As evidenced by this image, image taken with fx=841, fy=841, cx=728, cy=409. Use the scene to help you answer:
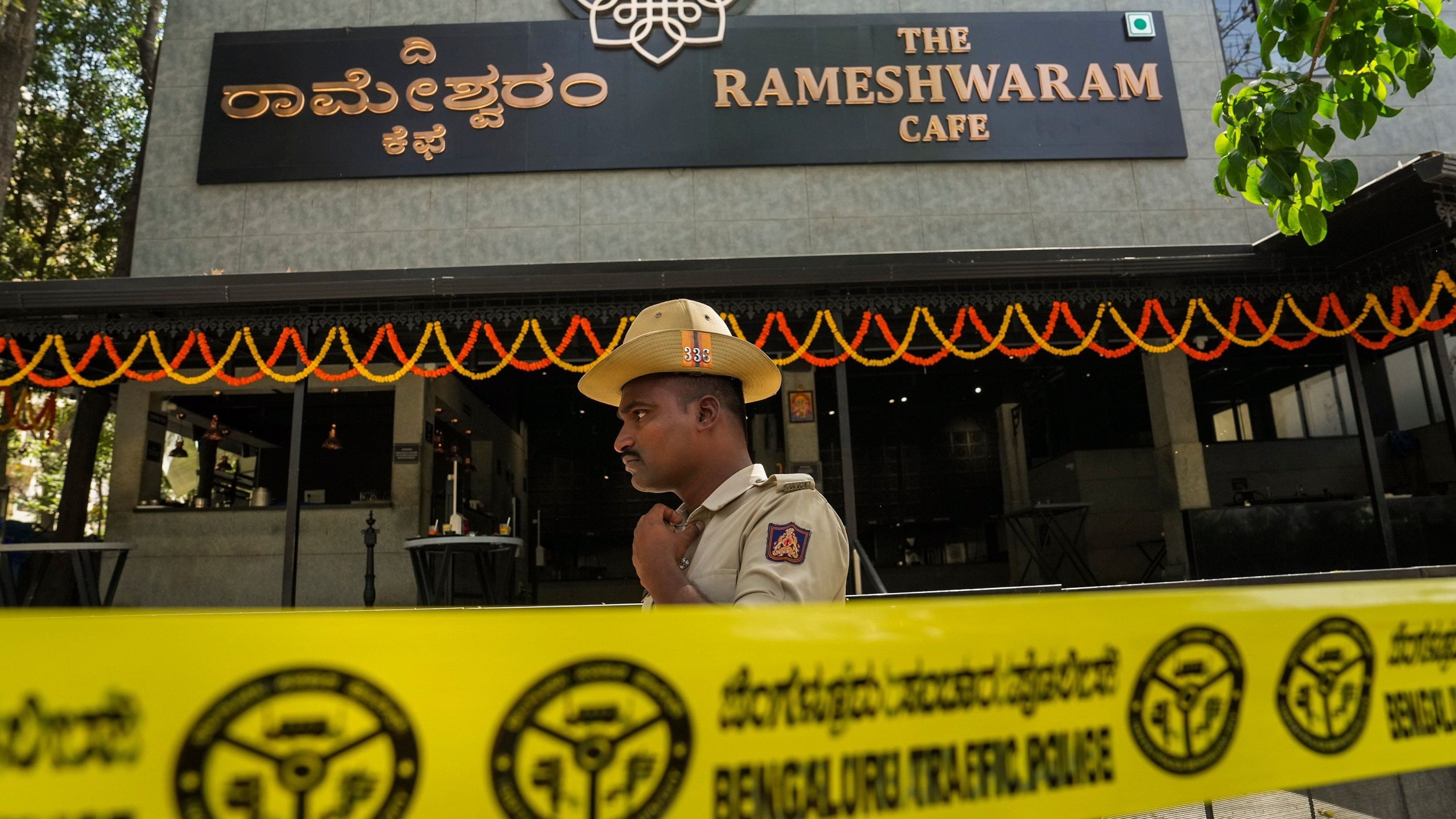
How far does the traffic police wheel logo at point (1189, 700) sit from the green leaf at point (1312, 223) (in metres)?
3.21

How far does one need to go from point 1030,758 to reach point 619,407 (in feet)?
3.75

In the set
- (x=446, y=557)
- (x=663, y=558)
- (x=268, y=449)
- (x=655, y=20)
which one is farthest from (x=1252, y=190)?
(x=268, y=449)

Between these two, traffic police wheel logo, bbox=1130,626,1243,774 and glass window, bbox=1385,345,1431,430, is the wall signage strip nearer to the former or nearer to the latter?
glass window, bbox=1385,345,1431,430

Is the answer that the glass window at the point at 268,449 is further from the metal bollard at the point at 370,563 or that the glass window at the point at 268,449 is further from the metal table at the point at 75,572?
the metal table at the point at 75,572

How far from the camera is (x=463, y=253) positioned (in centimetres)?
1066

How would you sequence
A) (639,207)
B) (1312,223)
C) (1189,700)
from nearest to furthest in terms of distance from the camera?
(1189,700) → (1312,223) → (639,207)

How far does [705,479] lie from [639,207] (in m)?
9.57

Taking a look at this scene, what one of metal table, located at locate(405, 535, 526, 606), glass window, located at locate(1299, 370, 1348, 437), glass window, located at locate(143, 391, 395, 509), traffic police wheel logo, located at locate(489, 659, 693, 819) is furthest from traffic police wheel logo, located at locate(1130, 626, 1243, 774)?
glass window, located at locate(1299, 370, 1348, 437)

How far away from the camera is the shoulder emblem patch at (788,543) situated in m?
1.49

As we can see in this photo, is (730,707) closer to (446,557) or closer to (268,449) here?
(446,557)

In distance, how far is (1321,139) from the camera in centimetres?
333

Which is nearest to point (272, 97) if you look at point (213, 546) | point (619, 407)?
point (213, 546)

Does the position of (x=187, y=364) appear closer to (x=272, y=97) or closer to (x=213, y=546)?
(x=213, y=546)

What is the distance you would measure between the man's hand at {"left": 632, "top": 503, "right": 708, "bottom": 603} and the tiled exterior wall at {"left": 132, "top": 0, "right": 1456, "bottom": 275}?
9.22 meters
